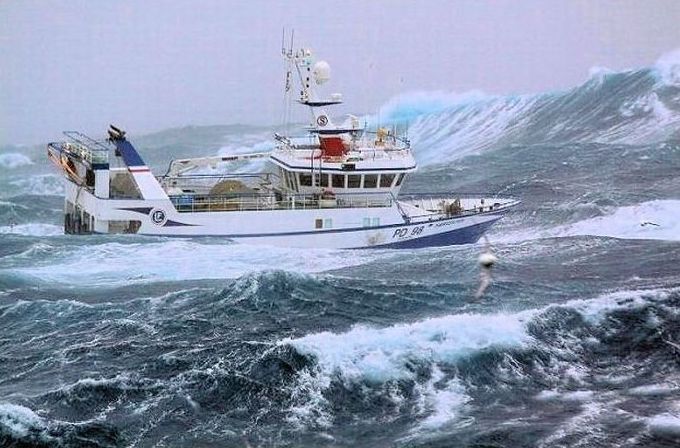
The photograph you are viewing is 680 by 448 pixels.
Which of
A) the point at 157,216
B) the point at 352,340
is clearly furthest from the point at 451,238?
the point at 352,340

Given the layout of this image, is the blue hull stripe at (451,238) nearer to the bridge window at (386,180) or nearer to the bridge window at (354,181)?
the bridge window at (386,180)

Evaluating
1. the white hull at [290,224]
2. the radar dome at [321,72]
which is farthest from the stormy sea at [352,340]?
the radar dome at [321,72]

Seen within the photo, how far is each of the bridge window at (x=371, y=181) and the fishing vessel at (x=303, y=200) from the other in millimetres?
34

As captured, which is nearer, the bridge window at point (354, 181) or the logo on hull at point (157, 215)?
the logo on hull at point (157, 215)

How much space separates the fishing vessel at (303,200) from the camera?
100 feet

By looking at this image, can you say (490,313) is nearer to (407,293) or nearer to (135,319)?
(407,293)

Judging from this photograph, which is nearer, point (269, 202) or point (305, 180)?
point (269, 202)

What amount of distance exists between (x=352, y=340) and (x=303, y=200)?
47.5 feet

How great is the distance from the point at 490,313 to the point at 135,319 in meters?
7.48

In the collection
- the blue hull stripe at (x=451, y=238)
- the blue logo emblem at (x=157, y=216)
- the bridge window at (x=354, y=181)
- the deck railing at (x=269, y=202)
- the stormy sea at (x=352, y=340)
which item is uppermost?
the bridge window at (x=354, y=181)

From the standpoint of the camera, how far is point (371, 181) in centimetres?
3144

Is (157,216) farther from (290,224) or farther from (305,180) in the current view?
(305,180)

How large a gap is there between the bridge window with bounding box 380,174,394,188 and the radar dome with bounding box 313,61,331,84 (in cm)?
399

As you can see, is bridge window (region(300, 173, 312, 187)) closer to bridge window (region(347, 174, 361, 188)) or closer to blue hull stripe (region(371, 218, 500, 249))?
bridge window (region(347, 174, 361, 188))
